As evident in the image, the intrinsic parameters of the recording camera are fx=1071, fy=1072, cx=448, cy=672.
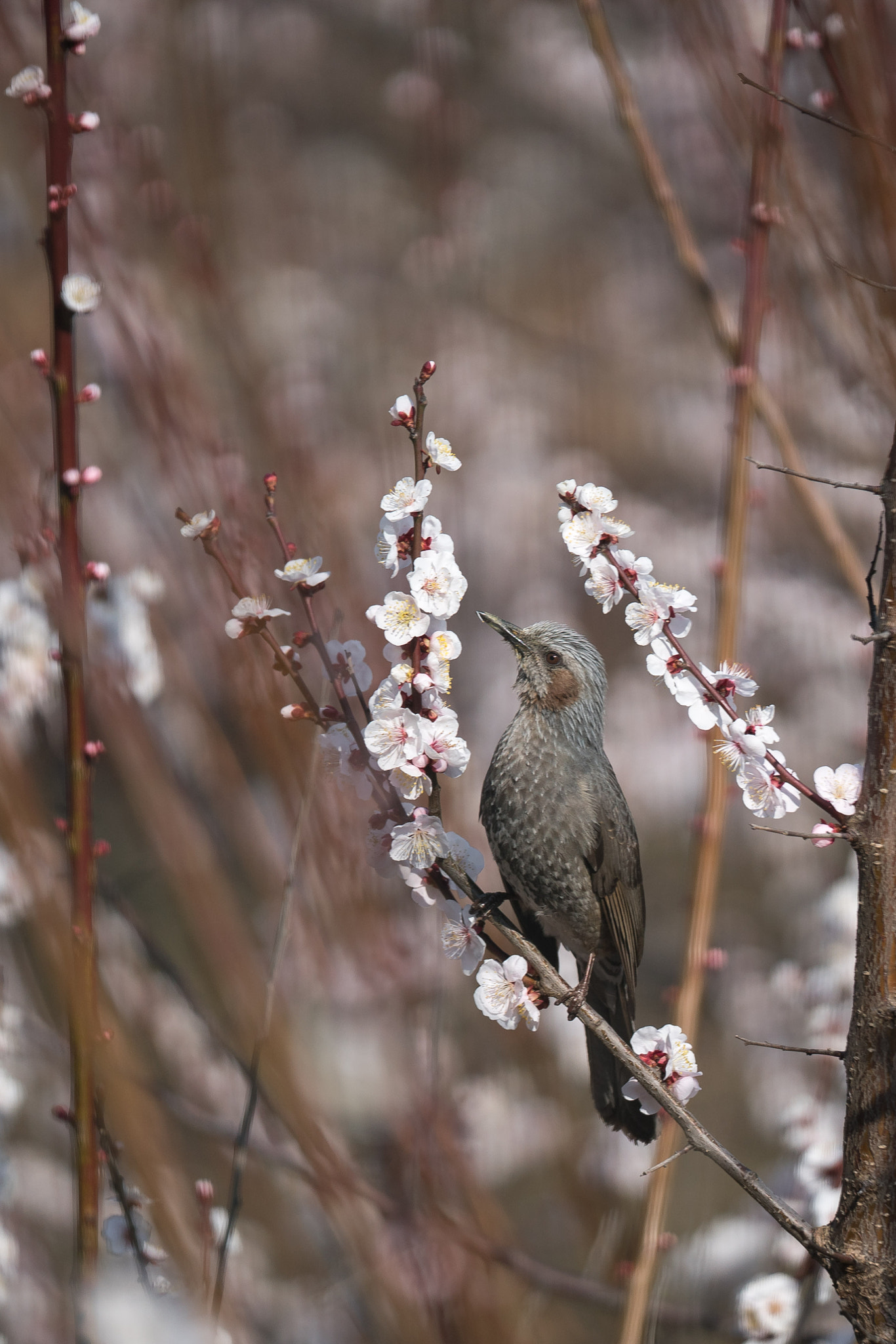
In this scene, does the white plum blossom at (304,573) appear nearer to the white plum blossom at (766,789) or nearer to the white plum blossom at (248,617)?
the white plum blossom at (248,617)

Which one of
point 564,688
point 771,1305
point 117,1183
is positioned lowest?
point 771,1305

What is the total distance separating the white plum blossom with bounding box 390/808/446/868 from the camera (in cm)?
126

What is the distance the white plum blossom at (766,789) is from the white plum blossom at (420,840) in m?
0.38

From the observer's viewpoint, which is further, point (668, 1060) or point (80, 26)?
point (668, 1060)

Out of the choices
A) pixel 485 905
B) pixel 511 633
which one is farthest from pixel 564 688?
pixel 485 905

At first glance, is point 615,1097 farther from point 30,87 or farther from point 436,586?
point 30,87

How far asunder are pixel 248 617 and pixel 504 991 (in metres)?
0.58

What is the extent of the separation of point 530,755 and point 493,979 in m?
0.66

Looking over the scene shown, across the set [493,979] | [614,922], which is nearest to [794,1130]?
[614,922]

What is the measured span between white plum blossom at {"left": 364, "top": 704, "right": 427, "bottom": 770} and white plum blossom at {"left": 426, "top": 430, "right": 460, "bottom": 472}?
29 centimetres

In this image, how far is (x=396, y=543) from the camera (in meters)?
1.29

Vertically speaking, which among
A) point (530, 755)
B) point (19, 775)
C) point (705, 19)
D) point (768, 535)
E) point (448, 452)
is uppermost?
point (705, 19)

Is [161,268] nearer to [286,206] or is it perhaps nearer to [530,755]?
[286,206]

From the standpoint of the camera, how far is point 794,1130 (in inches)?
108
